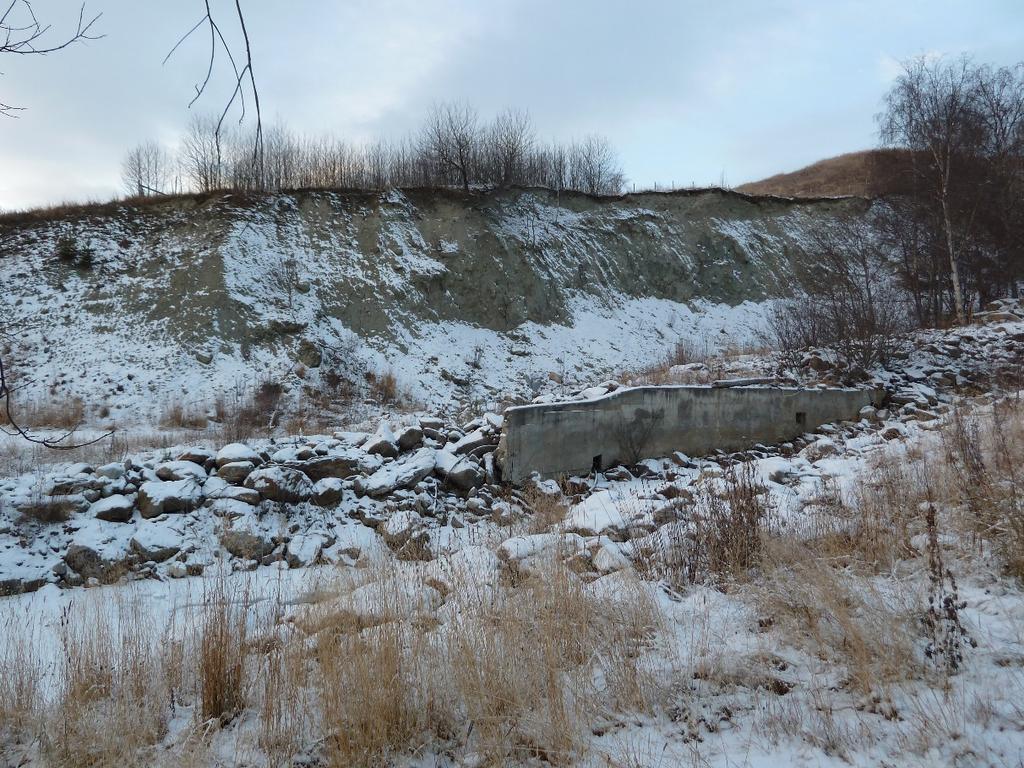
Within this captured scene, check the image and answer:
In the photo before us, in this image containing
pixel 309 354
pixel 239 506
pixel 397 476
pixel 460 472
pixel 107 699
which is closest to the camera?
pixel 107 699

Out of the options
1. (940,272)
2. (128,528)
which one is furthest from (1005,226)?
(128,528)

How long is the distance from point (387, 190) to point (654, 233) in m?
11.9

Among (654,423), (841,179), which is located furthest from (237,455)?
(841,179)

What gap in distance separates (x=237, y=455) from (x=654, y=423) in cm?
681

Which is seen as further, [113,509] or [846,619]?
[113,509]

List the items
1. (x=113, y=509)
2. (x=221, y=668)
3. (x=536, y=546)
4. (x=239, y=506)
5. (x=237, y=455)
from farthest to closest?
1. (x=237, y=455)
2. (x=239, y=506)
3. (x=113, y=509)
4. (x=536, y=546)
5. (x=221, y=668)

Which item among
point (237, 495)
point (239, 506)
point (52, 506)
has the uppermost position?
point (52, 506)

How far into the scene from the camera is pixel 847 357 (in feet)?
45.8

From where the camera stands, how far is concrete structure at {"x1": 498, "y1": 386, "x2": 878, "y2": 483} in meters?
9.42

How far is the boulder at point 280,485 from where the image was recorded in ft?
25.7

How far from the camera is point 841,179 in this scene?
40500 millimetres

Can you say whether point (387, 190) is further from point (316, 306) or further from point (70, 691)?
point (70, 691)

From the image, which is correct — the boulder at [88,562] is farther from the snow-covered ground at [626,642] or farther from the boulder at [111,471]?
the boulder at [111,471]

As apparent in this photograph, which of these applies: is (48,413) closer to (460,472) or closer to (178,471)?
(178,471)
